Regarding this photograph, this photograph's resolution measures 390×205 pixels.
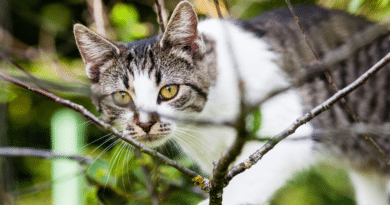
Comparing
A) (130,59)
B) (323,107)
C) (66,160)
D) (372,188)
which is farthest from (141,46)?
(372,188)

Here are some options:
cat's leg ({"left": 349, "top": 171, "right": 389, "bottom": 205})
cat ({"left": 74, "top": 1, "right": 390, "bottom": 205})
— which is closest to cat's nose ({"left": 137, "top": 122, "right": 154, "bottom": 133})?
cat ({"left": 74, "top": 1, "right": 390, "bottom": 205})

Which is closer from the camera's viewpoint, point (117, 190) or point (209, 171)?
point (117, 190)

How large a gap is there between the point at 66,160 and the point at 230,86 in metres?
0.75

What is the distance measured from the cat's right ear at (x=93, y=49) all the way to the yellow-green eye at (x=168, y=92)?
20cm

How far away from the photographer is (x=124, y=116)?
3.33ft

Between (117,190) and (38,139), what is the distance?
1601mm

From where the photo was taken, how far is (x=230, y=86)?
43.1 inches

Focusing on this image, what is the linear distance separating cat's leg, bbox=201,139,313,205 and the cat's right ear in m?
0.56

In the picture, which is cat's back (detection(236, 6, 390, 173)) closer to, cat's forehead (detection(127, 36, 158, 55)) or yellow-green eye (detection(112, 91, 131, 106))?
cat's forehead (detection(127, 36, 158, 55))

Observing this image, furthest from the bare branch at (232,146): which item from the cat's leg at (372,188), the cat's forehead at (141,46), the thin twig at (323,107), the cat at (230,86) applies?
the cat's leg at (372,188)

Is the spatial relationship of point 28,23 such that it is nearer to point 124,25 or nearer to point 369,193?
point 124,25

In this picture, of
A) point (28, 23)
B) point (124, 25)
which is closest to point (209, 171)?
point (124, 25)

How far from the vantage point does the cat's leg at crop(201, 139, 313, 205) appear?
3.32 ft

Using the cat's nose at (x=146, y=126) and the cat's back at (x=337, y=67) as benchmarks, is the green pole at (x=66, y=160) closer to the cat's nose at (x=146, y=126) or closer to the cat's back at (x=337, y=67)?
the cat's nose at (x=146, y=126)
